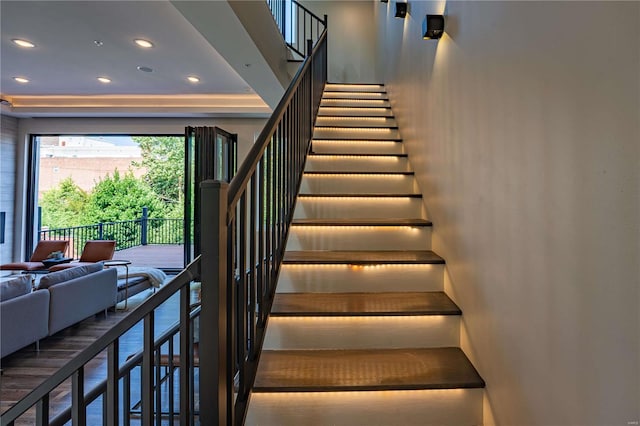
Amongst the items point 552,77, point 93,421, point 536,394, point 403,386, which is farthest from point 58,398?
point 552,77

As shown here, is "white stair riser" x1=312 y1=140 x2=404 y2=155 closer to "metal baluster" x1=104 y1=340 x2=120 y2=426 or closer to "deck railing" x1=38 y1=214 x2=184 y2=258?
"metal baluster" x1=104 y1=340 x2=120 y2=426

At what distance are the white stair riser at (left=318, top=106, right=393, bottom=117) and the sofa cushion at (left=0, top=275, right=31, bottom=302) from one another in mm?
3584

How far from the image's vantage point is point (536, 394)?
1.17 metres

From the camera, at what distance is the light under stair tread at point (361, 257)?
2.07 metres

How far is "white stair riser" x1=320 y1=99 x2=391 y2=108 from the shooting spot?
175 inches

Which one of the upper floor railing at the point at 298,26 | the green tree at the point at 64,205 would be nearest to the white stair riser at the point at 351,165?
the upper floor railing at the point at 298,26

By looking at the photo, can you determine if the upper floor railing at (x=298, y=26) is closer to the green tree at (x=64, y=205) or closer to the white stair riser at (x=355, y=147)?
the white stair riser at (x=355, y=147)

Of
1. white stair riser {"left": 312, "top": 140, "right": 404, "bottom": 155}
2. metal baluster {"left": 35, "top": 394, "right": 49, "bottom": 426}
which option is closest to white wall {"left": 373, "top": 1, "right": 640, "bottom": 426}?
white stair riser {"left": 312, "top": 140, "right": 404, "bottom": 155}

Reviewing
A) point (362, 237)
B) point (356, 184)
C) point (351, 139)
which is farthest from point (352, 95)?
point (362, 237)

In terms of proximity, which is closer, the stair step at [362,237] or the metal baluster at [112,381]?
the metal baluster at [112,381]

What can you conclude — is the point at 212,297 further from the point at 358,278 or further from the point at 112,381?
the point at 358,278

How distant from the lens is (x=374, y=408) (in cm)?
147

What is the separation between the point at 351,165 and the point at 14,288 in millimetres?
3460

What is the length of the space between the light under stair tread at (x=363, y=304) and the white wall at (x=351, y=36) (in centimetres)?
585
